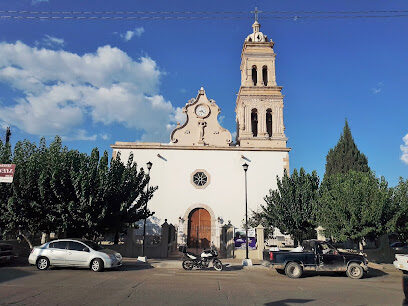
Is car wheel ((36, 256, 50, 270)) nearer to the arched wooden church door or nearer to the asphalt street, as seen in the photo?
the asphalt street

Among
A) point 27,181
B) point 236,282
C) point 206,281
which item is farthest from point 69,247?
point 236,282

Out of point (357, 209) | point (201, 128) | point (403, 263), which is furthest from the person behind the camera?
point (201, 128)

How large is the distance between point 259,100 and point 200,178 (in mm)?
8917

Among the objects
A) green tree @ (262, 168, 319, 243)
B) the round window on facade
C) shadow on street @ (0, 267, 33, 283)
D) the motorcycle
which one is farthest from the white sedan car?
the round window on facade

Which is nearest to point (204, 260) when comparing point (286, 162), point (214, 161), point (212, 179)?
point (212, 179)

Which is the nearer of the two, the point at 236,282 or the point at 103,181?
the point at 236,282

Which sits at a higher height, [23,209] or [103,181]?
[103,181]

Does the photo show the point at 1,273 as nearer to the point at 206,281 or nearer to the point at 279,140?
the point at 206,281

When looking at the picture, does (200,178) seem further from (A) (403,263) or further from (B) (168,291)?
(A) (403,263)

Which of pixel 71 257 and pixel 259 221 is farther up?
pixel 259 221

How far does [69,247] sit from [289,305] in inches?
355

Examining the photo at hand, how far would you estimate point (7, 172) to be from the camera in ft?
40.1

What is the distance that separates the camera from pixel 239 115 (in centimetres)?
2762

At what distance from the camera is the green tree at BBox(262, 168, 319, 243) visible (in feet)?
64.1
